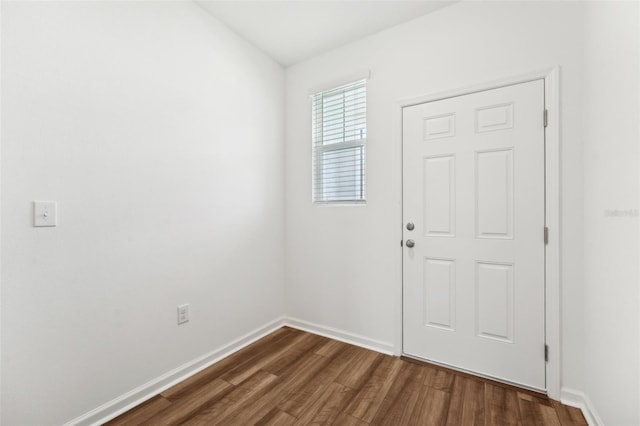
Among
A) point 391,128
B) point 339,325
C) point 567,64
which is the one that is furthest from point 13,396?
point 567,64

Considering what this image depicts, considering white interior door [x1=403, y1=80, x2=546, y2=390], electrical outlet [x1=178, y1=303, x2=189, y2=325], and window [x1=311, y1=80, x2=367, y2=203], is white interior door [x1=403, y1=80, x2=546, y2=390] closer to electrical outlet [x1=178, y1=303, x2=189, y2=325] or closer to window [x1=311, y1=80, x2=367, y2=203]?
window [x1=311, y1=80, x2=367, y2=203]

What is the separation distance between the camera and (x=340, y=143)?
8.48 ft

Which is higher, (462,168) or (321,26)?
(321,26)

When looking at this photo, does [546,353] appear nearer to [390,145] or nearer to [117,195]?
[390,145]

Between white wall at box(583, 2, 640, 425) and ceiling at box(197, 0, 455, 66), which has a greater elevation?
ceiling at box(197, 0, 455, 66)

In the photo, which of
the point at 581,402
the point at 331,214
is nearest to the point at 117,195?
the point at 331,214

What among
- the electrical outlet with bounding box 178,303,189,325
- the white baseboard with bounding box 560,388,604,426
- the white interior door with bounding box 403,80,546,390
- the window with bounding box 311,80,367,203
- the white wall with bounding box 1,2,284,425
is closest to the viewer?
the white wall with bounding box 1,2,284,425

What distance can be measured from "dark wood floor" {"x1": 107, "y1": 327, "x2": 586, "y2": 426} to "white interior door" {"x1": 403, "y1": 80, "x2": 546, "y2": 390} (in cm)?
19

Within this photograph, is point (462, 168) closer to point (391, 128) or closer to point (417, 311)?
point (391, 128)

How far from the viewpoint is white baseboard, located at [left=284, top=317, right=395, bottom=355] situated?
2296mm

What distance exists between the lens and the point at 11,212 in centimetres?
126

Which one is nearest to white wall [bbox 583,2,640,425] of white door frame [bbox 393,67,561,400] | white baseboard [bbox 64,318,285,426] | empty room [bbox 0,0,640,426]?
empty room [bbox 0,0,640,426]

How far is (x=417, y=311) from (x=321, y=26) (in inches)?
94.9

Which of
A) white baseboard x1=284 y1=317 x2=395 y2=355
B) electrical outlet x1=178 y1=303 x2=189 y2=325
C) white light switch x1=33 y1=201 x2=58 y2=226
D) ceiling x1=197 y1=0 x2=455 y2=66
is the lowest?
white baseboard x1=284 y1=317 x2=395 y2=355
